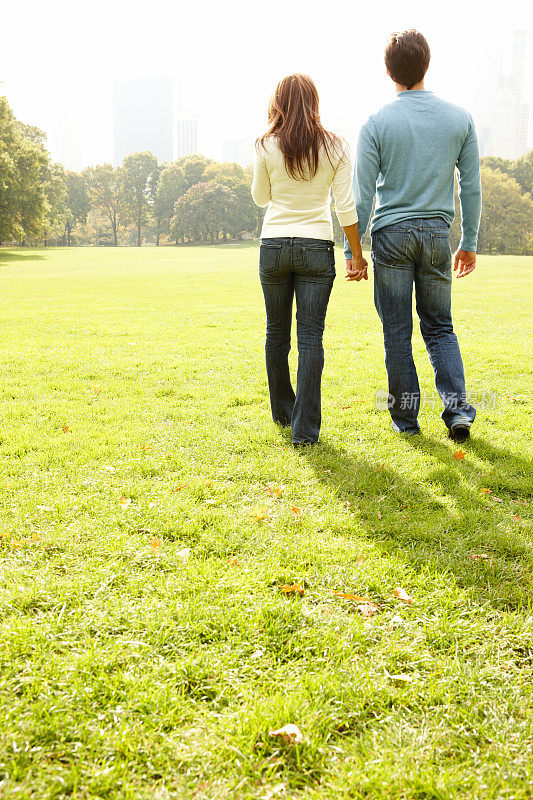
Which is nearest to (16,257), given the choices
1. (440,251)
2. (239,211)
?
(239,211)

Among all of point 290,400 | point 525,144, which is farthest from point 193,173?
point 525,144

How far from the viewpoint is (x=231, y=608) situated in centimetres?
242

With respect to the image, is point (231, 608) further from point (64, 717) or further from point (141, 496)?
point (141, 496)

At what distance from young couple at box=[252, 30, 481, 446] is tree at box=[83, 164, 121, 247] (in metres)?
82.9

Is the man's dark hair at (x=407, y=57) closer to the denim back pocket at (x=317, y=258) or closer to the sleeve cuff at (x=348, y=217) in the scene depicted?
the sleeve cuff at (x=348, y=217)

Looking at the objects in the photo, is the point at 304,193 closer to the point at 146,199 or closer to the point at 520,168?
the point at 520,168

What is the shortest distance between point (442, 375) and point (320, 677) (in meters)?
2.80

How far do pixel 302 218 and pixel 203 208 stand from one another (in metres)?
70.2

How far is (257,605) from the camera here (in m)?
2.46

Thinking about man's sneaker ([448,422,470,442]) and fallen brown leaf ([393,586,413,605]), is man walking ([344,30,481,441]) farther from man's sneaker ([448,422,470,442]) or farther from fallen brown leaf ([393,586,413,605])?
fallen brown leaf ([393,586,413,605])

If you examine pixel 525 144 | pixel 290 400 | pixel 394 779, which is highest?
pixel 525 144

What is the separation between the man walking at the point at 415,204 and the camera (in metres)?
4.07

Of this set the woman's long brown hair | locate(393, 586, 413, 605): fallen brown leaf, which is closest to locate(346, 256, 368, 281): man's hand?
the woman's long brown hair

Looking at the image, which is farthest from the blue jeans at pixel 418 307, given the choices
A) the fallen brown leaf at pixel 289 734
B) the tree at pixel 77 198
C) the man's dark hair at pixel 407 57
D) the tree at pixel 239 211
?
the tree at pixel 77 198
